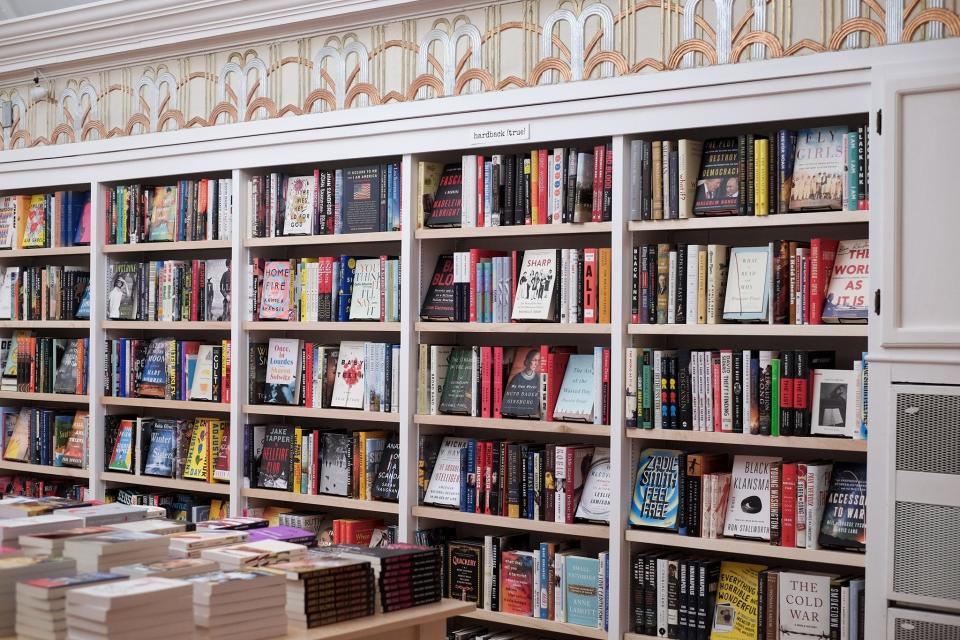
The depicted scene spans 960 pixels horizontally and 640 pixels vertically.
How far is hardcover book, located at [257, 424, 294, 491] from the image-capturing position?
203 inches

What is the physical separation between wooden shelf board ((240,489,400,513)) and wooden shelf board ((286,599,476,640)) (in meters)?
1.46

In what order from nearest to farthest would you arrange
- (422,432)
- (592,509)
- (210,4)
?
(592,509), (422,432), (210,4)

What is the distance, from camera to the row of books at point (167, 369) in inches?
213

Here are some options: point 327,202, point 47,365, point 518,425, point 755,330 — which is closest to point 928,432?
point 755,330

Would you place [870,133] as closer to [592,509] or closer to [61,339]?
[592,509]

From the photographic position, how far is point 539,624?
4.38m

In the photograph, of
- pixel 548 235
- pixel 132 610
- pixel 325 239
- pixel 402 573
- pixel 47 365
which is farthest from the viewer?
pixel 47 365

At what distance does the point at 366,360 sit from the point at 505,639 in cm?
126

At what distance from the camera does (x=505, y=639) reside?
14.9ft

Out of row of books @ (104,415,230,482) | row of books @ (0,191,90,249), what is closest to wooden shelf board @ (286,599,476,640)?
row of books @ (104,415,230,482)

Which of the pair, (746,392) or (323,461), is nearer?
(746,392)

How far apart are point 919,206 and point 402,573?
1.86 m

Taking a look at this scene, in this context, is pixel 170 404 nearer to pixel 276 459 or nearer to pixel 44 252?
pixel 276 459

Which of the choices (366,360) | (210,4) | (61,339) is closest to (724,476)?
(366,360)
